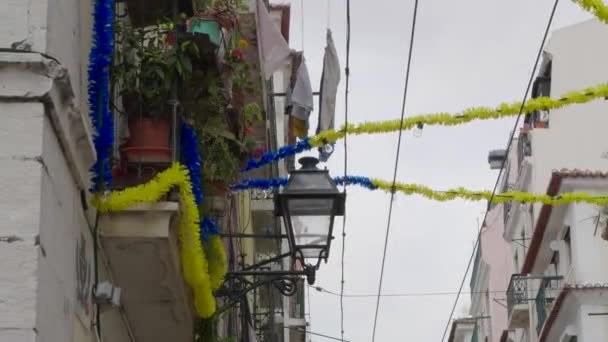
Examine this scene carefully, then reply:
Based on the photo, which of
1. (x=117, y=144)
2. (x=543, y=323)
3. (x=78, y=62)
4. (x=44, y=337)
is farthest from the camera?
(x=543, y=323)

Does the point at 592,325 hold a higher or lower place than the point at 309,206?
lower

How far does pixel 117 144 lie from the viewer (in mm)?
9562

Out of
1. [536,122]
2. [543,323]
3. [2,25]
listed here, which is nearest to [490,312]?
[536,122]

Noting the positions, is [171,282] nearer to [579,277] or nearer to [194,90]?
Answer: [194,90]

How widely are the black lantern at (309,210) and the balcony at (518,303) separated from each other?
25130 millimetres

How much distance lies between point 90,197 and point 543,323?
23.4 m

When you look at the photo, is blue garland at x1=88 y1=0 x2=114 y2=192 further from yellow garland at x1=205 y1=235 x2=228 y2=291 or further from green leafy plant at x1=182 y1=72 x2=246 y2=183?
yellow garland at x1=205 y1=235 x2=228 y2=291

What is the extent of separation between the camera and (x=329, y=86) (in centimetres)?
1561

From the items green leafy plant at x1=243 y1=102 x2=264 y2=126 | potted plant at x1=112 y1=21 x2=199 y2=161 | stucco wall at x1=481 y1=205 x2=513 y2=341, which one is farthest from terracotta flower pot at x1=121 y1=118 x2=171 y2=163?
stucco wall at x1=481 y1=205 x2=513 y2=341

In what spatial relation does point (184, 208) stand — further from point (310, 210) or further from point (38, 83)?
point (38, 83)

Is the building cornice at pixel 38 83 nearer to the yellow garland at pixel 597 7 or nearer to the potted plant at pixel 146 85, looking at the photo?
the potted plant at pixel 146 85

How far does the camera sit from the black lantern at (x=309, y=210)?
10281 millimetres

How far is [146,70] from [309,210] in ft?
5.43

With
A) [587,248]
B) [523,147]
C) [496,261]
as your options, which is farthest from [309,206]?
[496,261]
